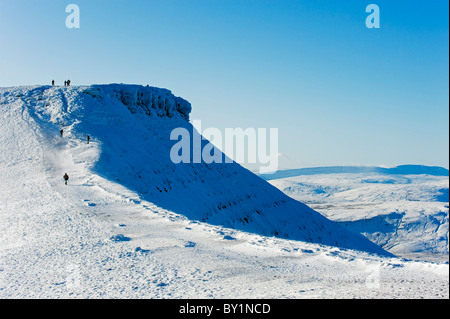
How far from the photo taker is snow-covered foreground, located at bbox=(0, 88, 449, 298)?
995 centimetres

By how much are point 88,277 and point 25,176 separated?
22.3m

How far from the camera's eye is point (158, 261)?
12.6 metres

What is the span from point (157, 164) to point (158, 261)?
92.5 feet

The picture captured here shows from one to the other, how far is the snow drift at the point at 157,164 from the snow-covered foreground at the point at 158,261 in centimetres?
1118

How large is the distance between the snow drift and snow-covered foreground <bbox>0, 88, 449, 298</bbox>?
11180mm

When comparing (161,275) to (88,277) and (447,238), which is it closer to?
(88,277)

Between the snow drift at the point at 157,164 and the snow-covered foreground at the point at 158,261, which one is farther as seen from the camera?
the snow drift at the point at 157,164

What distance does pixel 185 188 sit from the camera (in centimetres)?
3859

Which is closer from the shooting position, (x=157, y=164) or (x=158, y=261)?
(x=158, y=261)

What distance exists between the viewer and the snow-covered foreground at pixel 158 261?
32.7 ft

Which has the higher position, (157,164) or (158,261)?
(157,164)

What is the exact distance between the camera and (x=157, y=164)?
1578 inches
